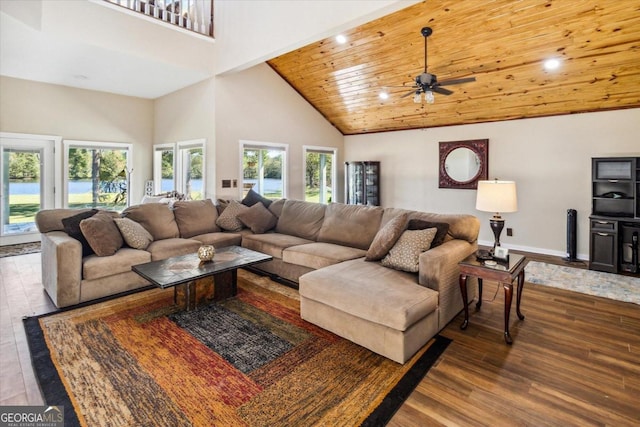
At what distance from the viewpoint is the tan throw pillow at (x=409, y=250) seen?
9.62ft

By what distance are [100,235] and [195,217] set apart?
1.42 meters

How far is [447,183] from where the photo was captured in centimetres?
668

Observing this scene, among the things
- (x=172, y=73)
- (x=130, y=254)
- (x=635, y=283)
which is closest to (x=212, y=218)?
(x=130, y=254)

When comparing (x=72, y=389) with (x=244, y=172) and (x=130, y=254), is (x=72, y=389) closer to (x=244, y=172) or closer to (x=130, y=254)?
(x=130, y=254)

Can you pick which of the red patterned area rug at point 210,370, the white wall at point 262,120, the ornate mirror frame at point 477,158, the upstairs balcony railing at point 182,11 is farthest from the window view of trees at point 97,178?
the ornate mirror frame at point 477,158

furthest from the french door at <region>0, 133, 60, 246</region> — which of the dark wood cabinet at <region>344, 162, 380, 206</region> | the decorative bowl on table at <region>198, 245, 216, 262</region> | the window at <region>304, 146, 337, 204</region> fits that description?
the dark wood cabinet at <region>344, 162, 380, 206</region>

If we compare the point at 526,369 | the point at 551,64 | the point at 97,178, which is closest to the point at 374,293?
the point at 526,369

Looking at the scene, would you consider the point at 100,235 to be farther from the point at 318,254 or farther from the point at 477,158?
the point at 477,158

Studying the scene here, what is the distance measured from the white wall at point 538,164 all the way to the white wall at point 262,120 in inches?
85.8

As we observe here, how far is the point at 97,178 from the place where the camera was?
6.96 meters

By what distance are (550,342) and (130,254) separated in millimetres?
4048

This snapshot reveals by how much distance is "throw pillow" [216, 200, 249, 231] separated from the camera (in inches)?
193

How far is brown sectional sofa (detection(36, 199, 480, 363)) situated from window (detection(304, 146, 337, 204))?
2.43 metres

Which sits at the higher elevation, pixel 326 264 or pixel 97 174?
pixel 97 174
